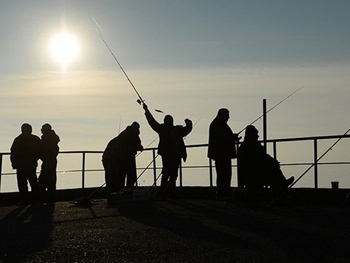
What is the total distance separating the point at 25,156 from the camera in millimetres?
15805

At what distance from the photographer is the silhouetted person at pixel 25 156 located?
1577cm

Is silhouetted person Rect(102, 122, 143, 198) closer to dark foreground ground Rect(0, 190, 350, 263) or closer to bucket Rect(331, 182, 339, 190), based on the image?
dark foreground ground Rect(0, 190, 350, 263)

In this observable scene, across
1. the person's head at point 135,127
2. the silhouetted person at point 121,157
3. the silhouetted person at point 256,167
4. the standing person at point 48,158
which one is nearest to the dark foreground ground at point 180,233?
the silhouetted person at point 256,167

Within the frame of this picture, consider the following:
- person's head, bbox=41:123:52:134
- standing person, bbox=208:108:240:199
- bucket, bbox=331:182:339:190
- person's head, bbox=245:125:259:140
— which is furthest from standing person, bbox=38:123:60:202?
bucket, bbox=331:182:339:190

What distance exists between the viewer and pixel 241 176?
45.2ft

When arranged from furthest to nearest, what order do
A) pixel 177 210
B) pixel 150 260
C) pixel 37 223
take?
pixel 177 210 < pixel 37 223 < pixel 150 260

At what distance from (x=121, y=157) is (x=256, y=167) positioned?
3.35 m

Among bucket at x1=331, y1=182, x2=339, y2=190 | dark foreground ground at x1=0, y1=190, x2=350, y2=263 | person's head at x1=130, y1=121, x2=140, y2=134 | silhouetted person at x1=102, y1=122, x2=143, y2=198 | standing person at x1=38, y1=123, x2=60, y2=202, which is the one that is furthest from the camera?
standing person at x1=38, y1=123, x2=60, y2=202

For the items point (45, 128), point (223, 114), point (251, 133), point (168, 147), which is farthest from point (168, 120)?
point (45, 128)

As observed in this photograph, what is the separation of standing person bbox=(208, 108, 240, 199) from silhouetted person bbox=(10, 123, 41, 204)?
3618mm

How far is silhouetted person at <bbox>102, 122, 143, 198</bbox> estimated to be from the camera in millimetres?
15469

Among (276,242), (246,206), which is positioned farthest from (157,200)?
(276,242)

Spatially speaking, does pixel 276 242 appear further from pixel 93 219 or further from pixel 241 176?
pixel 241 176

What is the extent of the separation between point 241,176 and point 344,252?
678 centimetres
